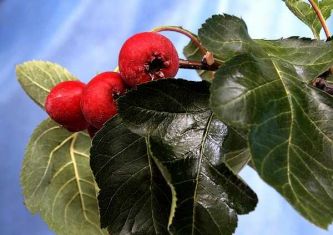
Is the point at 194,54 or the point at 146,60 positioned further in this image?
the point at 194,54

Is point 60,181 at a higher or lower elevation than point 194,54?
lower

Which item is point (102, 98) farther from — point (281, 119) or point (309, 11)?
point (309, 11)

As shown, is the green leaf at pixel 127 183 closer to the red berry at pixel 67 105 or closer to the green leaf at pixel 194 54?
the red berry at pixel 67 105

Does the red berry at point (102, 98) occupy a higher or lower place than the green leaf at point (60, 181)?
higher

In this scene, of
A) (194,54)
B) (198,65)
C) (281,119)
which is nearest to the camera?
(281,119)

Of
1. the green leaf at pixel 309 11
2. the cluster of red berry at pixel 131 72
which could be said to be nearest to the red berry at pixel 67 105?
the cluster of red berry at pixel 131 72

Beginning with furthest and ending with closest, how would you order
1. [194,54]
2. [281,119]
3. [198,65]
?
[194,54] → [198,65] → [281,119]

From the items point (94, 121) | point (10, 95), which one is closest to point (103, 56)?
point (10, 95)

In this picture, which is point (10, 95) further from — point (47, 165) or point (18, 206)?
point (47, 165)

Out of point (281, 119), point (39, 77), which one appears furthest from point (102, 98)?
point (39, 77)
